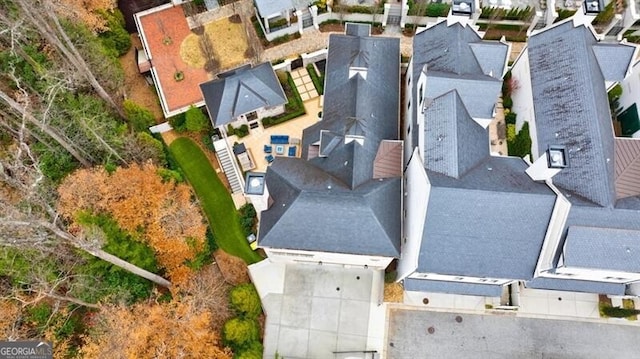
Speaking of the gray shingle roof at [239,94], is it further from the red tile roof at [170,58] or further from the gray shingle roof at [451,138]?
the gray shingle roof at [451,138]

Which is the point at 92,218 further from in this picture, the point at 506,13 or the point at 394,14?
the point at 506,13

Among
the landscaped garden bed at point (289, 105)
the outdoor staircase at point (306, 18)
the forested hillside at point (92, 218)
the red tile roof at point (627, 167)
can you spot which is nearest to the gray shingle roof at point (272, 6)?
the outdoor staircase at point (306, 18)

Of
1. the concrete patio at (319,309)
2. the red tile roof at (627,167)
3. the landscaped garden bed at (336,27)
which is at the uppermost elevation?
the landscaped garden bed at (336,27)

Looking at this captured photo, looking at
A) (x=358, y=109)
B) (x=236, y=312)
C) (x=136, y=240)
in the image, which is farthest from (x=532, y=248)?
(x=136, y=240)

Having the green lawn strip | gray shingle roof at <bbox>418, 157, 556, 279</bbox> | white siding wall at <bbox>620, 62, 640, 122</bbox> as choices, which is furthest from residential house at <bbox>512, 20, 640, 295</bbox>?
the green lawn strip

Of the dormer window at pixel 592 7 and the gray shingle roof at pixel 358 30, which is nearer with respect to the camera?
the dormer window at pixel 592 7

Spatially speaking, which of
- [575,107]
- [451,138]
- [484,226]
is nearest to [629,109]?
[575,107]

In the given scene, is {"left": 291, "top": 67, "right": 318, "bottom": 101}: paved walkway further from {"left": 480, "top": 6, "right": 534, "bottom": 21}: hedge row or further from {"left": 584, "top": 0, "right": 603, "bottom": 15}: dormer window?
{"left": 584, "top": 0, "right": 603, "bottom": 15}: dormer window
